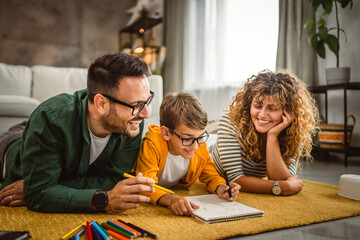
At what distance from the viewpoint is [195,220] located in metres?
1.16

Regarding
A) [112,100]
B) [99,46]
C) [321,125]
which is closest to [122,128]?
[112,100]

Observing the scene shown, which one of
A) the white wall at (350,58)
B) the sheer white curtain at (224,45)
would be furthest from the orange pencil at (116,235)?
the sheer white curtain at (224,45)

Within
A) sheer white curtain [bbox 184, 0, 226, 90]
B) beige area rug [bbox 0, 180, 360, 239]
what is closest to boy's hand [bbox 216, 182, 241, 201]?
beige area rug [bbox 0, 180, 360, 239]

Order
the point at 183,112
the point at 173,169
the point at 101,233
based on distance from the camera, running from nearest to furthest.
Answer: the point at 101,233 → the point at 183,112 → the point at 173,169

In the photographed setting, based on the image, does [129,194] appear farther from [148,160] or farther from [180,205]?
[148,160]

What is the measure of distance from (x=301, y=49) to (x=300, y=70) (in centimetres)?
22

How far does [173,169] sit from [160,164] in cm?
9

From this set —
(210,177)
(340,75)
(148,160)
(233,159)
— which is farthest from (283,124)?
(340,75)

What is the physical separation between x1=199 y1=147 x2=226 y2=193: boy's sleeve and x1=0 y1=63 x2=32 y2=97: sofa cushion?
2075 mm

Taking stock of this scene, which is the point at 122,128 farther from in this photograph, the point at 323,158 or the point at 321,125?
the point at 323,158

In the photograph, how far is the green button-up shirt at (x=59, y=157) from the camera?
3.84 feet

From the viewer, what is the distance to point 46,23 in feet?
18.3

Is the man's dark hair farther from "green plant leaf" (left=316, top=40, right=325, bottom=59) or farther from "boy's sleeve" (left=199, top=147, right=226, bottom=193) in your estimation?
"green plant leaf" (left=316, top=40, right=325, bottom=59)

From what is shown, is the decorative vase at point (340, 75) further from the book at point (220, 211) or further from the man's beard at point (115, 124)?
the man's beard at point (115, 124)
